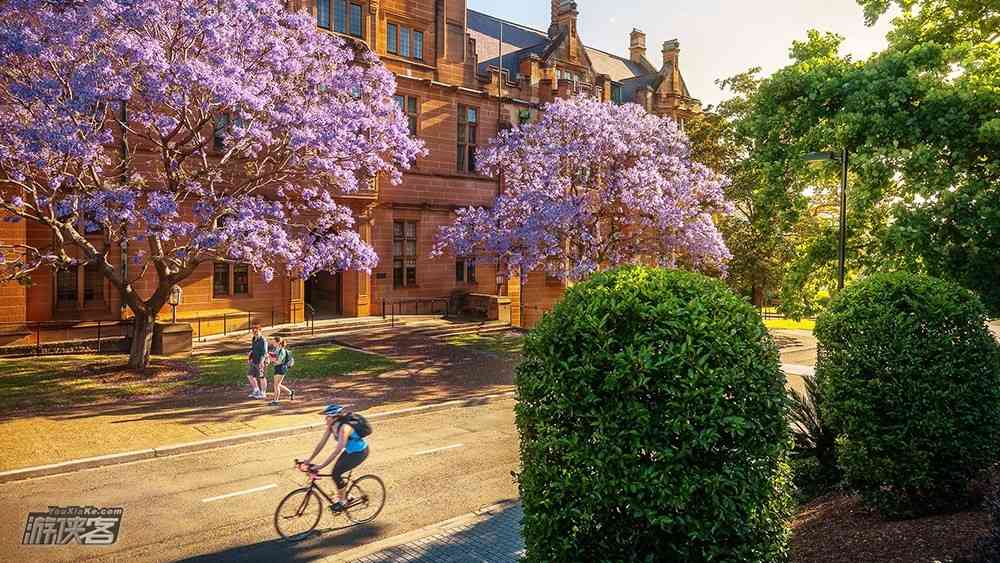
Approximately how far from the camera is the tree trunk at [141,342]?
62.3ft

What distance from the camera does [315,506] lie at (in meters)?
10.3

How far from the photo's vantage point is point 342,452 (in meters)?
9.80

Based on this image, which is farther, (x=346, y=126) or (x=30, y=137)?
(x=346, y=126)

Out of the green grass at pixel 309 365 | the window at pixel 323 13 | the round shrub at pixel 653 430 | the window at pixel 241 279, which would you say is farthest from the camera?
the window at pixel 323 13

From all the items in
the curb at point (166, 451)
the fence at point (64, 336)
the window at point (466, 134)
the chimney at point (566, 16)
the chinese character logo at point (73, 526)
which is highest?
the chimney at point (566, 16)

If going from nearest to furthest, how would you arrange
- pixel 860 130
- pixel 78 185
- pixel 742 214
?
pixel 860 130, pixel 78 185, pixel 742 214

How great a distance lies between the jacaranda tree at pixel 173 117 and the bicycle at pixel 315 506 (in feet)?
31.4

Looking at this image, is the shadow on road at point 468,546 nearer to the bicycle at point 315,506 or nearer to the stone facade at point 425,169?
the bicycle at point 315,506

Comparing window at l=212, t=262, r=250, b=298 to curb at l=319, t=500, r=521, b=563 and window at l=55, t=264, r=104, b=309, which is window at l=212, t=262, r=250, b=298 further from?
curb at l=319, t=500, r=521, b=563

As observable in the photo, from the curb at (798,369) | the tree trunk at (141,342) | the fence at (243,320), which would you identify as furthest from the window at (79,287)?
the curb at (798,369)

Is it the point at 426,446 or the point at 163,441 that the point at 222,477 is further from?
the point at 426,446

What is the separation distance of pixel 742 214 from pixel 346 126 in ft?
89.0

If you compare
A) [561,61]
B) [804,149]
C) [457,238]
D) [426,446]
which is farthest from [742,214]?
[426,446]

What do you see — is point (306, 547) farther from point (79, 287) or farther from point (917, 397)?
point (79, 287)
